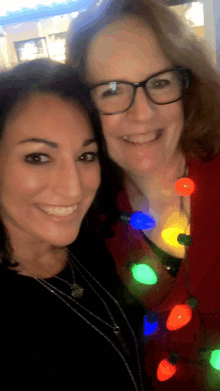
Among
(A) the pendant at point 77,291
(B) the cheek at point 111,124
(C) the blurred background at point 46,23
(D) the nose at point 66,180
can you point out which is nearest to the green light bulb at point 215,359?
(A) the pendant at point 77,291

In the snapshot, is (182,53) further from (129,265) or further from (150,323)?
(150,323)

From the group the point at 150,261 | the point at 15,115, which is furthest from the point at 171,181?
the point at 15,115

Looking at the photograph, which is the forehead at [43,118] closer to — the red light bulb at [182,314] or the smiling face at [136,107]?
the smiling face at [136,107]

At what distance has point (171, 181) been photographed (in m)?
1.11

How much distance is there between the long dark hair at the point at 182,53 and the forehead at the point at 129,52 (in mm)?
25

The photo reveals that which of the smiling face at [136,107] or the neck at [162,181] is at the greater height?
the smiling face at [136,107]

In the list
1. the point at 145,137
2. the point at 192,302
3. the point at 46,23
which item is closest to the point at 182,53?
the point at 145,137

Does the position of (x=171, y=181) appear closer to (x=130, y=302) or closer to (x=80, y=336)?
(x=130, y=302)

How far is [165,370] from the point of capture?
1055 millimetres

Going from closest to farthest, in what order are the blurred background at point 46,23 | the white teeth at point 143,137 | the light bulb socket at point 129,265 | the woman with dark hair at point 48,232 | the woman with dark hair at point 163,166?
the woman with dark hair at point 48,232 < the woman with dark hair at point 163,166 < the white teeth at point 143,137 < the light bulb socket at point 129,265 < the blurred background at point 46,23

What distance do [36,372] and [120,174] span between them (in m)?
0.76

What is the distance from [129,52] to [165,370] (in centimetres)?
112

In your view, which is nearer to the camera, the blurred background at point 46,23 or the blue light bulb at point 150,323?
the blue light bulb at point 150,323

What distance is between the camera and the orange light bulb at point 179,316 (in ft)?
3.18
